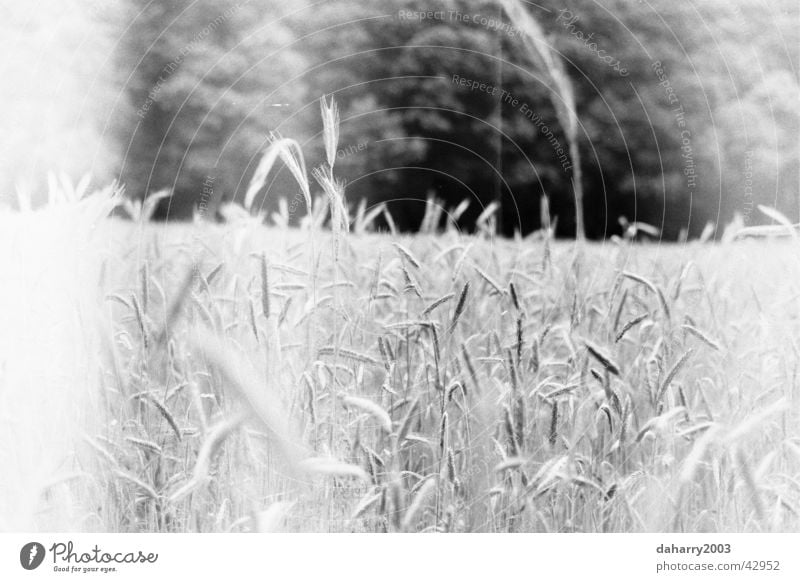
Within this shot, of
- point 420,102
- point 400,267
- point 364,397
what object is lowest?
point 364,397

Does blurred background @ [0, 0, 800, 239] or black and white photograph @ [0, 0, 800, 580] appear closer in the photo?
black and white photograph @ [0, 0, 800, 580]

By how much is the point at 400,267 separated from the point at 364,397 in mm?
398

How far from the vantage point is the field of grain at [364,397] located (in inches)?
93.2

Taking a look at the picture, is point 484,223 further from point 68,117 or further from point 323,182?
point 68,117

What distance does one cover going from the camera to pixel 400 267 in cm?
252

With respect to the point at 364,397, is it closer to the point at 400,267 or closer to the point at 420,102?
the point at 400,267

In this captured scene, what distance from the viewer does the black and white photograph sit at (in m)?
2.39

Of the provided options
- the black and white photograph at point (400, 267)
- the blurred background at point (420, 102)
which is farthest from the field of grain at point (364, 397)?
the blurred background at point (420, 102)

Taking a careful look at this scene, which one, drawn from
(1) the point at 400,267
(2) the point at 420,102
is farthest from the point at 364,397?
(2) the point at 420,102

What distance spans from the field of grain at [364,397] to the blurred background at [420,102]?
8.0 inches

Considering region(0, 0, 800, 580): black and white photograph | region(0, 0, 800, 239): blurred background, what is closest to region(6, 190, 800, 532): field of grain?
region(0, 0, 800, 580): black and white photograph

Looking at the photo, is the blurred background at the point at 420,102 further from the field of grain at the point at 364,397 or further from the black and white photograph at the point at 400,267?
the field of grain at the point at 364,397

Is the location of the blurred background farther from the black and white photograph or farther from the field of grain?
the field of grain

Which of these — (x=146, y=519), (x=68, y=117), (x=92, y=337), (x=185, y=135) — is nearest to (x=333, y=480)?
(x=146, y=519)
